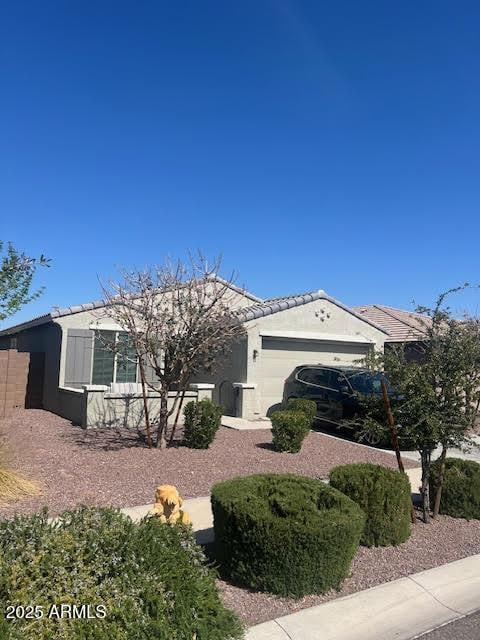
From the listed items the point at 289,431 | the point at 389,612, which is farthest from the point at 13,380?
the point at 389,612

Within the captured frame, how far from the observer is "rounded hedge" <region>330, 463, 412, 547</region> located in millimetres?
5289

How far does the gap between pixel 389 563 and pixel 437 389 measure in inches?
82.9

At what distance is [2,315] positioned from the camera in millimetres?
7863

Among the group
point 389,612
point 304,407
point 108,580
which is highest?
point 304,407

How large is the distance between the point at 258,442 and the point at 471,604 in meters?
6.65

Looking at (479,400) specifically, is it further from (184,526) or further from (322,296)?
(322,296)

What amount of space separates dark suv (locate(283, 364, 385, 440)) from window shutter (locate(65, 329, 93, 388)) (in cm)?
589

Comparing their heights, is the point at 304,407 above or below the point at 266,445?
above

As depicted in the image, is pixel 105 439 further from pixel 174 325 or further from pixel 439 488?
pixel 439 488

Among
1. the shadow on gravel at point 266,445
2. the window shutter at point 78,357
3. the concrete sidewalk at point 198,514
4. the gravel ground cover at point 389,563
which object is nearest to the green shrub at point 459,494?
the gravel ground cover at point 389,563

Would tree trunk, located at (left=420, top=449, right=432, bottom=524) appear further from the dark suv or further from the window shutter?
the window shutter

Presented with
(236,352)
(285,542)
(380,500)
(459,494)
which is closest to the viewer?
(285,542)

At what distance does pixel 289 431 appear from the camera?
381 inches

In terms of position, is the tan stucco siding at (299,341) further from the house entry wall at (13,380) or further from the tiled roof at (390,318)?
the house entry wall at (13,380)
